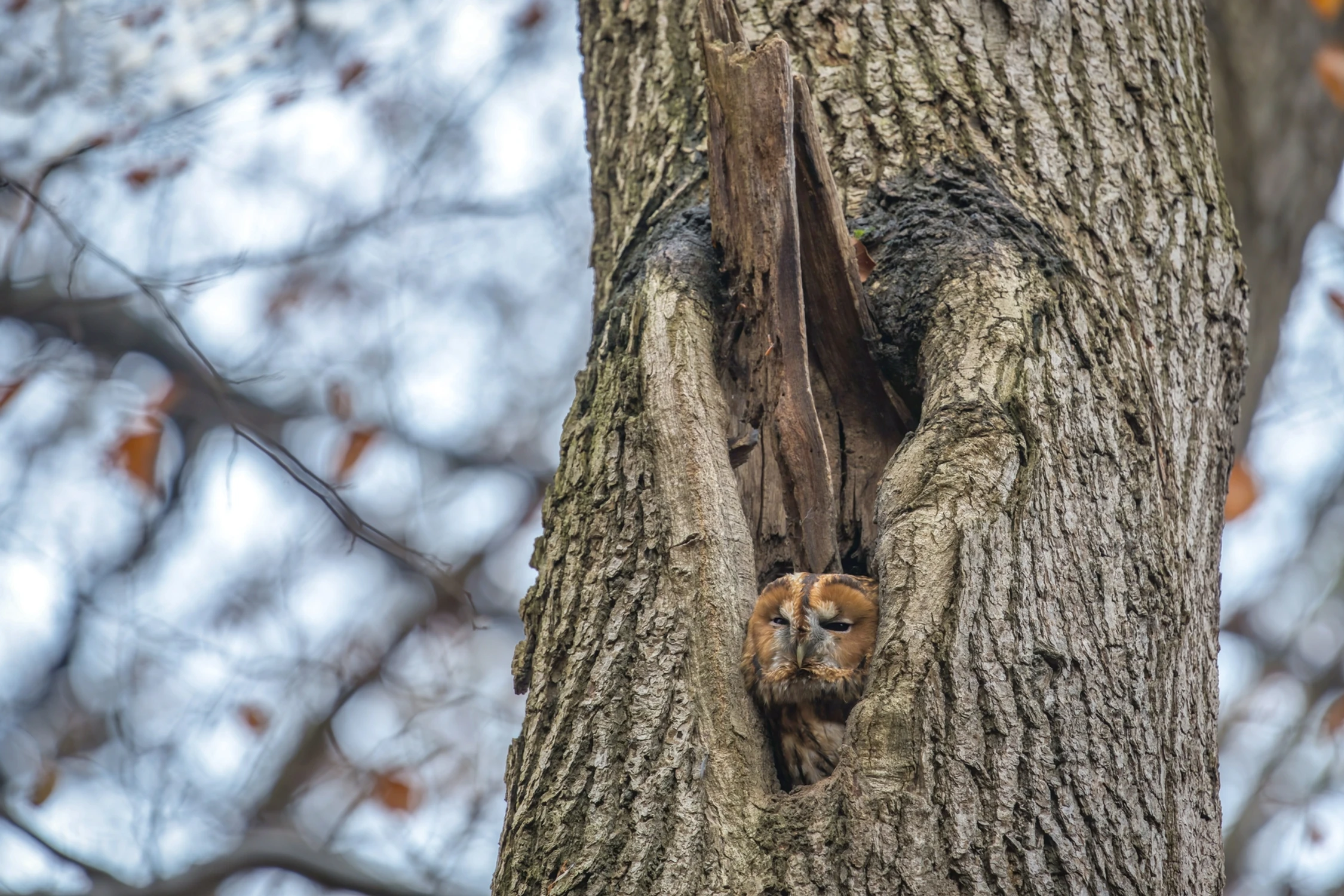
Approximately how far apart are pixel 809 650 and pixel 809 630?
46mm

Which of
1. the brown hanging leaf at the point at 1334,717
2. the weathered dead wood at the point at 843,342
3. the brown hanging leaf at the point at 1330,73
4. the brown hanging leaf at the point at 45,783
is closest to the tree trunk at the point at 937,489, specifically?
the weathered dead wood at the point at 843,342

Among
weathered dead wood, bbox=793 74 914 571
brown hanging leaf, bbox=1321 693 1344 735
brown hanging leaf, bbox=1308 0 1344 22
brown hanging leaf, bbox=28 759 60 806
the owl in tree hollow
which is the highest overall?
brown hanging leaf, bbox=1308 0 1344 22

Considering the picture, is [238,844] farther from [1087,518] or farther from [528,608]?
[1087,518]

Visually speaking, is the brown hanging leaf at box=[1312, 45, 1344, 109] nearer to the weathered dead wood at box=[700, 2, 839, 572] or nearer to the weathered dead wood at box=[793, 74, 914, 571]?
the weathered dead wood at box=[793, 74, 914, 571]

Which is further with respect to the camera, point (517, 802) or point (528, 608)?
A: point (528, 608)

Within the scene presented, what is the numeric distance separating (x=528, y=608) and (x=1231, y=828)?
264 inches

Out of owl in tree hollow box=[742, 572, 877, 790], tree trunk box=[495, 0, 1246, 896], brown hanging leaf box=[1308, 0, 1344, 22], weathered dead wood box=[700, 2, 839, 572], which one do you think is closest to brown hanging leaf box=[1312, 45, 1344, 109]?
brown hanging leaf box=[1308, 0, 1344, 22]

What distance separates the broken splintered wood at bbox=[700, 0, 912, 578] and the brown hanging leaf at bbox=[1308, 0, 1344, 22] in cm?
390

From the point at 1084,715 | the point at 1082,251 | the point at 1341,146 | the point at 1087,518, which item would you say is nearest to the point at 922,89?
the point at 1082,251

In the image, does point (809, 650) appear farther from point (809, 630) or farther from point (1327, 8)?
point (1327, 8)

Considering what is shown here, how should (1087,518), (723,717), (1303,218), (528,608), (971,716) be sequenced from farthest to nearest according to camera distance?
(1303,218)
(528,608)
(1087,518)
(723,717)
(971,716)

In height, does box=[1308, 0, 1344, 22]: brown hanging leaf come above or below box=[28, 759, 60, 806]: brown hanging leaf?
above

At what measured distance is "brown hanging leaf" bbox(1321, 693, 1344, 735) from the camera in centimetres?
795

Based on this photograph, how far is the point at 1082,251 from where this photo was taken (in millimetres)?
2314
